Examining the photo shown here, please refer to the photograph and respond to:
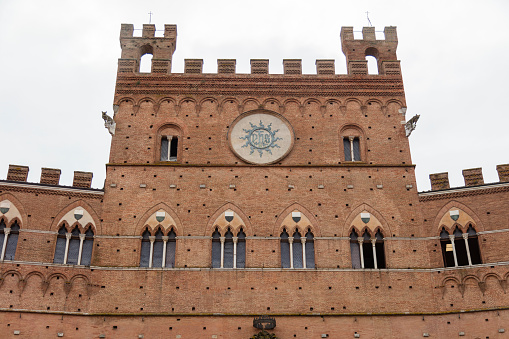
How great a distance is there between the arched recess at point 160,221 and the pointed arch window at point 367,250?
18.5 feet

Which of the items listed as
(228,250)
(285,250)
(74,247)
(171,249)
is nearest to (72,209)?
(74,247)

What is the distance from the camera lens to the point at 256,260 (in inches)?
773

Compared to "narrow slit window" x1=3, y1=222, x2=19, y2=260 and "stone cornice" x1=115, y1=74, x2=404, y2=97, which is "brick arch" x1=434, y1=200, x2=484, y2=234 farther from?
"narrow slit window" x1=3, y1=222, x2=19, y2=260

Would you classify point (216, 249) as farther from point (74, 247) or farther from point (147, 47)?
point (147, 47)

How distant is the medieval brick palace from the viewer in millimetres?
18688

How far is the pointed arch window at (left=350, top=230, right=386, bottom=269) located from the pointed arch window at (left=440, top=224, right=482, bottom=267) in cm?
199

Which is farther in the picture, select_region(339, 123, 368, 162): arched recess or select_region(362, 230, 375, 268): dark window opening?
select_region(339, 123, 368, 162): arched recess

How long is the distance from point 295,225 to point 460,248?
5.34m

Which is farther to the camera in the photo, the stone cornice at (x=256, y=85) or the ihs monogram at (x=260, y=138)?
the stone cornice at (x=256, y=85)

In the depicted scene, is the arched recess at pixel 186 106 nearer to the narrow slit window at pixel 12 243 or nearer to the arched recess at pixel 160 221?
the arched recess at pixel 160 221

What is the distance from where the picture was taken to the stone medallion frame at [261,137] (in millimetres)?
21406

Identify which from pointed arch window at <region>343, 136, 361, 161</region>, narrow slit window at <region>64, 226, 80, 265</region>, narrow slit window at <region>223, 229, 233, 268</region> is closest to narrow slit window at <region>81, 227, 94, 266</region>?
narrow slit window at <region>64, 226, 80, 265</region>

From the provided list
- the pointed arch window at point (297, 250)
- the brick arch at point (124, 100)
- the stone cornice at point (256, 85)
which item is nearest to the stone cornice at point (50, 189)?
the brick arch at point (124, 100)

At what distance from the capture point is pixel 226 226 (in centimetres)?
2016
